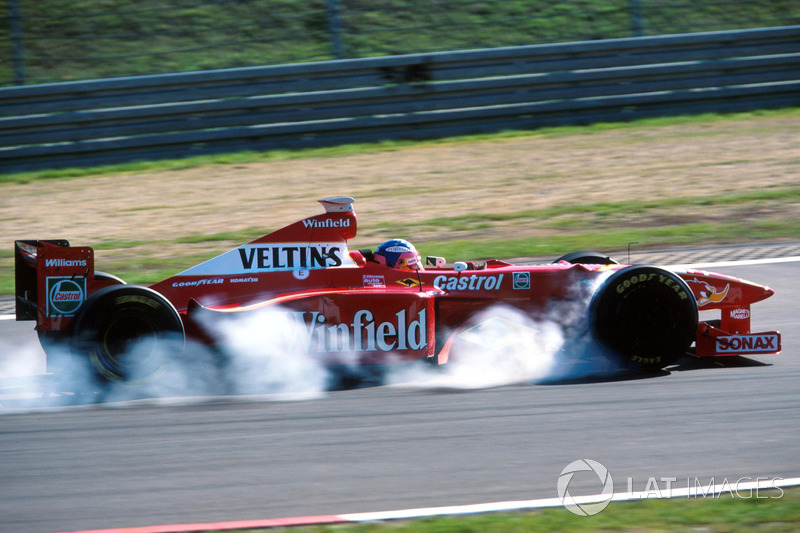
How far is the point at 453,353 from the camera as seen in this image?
6.61 metres

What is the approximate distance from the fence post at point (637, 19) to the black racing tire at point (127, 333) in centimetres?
1139

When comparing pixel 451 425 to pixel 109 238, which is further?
pixel 109 238

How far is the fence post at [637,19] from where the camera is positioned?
1538 cm

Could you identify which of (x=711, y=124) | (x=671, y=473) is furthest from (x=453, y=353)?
(x=711, y=124)

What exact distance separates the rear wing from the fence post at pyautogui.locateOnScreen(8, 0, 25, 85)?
7.76 metres

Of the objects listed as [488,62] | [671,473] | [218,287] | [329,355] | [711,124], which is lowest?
[671,473]

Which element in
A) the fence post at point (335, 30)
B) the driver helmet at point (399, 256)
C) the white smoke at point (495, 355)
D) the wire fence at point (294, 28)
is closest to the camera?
the white smoke at point (495, 355)

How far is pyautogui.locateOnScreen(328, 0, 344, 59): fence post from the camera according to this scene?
1449cm

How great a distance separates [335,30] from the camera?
14.7m

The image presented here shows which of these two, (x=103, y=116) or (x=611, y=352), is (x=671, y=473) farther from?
(x=103, y=116)

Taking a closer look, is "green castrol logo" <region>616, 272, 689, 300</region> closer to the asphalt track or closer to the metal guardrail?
the asphalt track

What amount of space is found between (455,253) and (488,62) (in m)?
5.63

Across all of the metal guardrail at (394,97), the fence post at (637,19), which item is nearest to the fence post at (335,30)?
the metal guardrail at (394,97)

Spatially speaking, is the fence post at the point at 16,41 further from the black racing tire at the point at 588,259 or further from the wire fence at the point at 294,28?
the black racing tire at the point at 588,259
